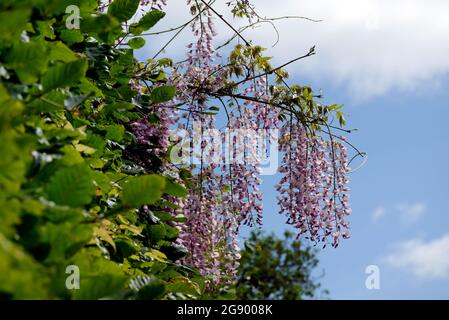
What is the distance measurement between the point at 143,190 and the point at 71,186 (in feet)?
0.53

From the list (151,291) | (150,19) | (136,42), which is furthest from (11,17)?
(136,42)

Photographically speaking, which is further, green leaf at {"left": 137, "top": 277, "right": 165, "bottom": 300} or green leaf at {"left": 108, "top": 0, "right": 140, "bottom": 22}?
green leaf at {"left": 108, "top": 0, "right": 140, "bottom": 22}

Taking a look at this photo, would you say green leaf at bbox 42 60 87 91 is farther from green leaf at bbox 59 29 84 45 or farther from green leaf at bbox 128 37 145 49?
green leaf at bbox 128 37 145 49

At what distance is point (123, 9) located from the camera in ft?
8.82

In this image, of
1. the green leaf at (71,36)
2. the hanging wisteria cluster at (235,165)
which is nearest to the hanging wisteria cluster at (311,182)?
the hanging wisteria cluster at (235,165)

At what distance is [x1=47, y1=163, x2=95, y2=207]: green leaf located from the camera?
4.80 feet

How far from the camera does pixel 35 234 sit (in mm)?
1420

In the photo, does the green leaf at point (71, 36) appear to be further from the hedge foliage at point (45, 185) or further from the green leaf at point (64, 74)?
the green leaf at point (64, 74)

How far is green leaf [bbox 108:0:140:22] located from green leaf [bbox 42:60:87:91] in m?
1.03

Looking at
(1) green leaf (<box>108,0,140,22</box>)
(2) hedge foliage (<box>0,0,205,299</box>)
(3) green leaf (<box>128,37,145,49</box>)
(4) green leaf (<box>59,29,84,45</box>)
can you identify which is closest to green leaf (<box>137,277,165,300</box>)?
(2) hedge foliage (<box>0,0,205,299</box>)

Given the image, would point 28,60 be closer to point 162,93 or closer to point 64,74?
point 64,74

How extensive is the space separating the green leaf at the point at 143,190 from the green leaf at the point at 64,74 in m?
0.26
